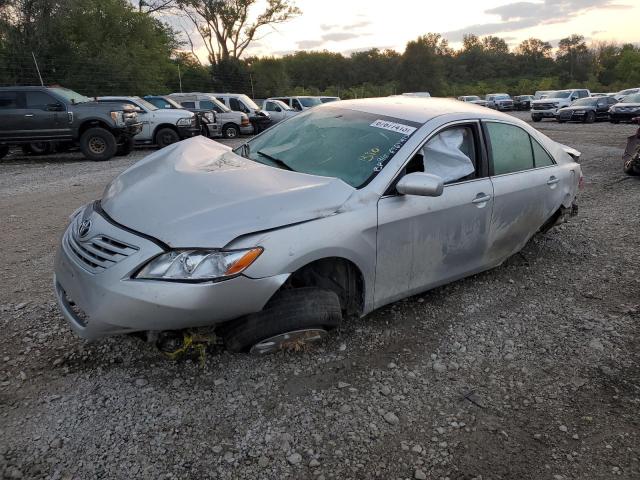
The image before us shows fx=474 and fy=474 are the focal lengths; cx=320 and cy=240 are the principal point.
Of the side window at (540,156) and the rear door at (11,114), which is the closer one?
the side window at (540,156)

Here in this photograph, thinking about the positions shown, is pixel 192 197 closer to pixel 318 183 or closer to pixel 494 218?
pixel 318 183

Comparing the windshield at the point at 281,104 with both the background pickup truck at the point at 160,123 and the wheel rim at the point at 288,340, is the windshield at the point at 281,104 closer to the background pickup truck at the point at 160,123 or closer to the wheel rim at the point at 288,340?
the background pickup truck at the point at 160,123

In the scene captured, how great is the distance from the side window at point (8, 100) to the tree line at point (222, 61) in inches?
359

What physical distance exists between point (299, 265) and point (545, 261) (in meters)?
2.92

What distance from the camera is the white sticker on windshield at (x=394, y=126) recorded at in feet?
10.3

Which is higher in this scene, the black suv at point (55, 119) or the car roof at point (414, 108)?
the car roof at point (414, 108)

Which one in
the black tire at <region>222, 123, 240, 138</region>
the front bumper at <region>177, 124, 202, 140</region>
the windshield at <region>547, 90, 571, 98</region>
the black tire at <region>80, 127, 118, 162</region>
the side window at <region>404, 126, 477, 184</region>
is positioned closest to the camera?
the side window at <region>404, 126, 477, 184</region>

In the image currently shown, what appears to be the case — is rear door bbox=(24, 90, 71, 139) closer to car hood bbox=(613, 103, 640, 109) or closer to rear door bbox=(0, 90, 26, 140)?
rear door bbox=(0, 90, 26, 140)

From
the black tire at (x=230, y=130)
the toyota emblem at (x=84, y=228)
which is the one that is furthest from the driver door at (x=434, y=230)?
the black tire at (x=230, y=130)

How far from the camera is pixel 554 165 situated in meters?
4.07

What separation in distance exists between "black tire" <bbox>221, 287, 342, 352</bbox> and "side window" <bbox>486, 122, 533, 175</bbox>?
1.78 metres

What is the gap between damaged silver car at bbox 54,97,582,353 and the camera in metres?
2.29

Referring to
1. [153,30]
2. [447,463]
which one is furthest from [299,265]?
[153,30]

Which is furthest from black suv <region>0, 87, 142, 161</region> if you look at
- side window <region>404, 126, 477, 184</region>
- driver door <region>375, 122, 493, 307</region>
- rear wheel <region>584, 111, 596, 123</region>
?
rear wheel <region>584, 111, 596, 123</region>
